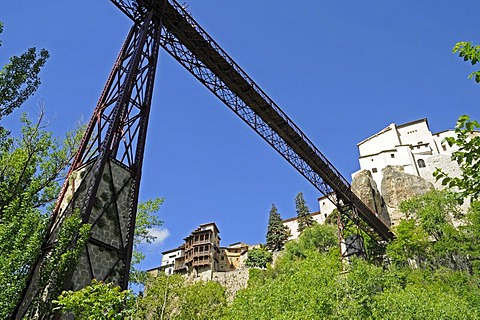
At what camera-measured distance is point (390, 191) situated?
41.9 metres

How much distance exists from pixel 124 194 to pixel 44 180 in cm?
597

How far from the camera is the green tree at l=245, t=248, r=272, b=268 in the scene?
137 ft

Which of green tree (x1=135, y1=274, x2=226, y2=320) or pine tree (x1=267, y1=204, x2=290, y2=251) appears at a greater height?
pine tree (x1=267, y1=204, x2=290, y2=251)

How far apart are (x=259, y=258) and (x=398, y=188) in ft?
58.8

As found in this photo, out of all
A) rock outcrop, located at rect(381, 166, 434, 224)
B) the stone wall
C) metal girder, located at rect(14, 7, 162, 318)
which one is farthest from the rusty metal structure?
rock outcrop, located at rect(381, 166, 434, 224)

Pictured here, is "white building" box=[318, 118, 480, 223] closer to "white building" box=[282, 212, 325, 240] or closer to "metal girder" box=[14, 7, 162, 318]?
"white building" box=[282, 212, 325, 240]

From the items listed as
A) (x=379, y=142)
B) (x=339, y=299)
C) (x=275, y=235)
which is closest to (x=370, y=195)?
(x=275, y=235)

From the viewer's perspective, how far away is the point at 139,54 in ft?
32.7

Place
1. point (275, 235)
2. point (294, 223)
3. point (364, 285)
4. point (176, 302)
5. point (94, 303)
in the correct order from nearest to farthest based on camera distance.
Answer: point (94, 303), point (364, 285), point (176, 302), point (275, 235), point (294, 223)

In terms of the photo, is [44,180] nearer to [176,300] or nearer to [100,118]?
[100,118]

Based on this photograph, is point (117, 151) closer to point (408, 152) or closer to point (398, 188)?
point (398, 188)

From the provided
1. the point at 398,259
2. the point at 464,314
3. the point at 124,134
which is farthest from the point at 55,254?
the point at 398,259

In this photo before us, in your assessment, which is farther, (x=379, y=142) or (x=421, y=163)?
(x=379, y=142)

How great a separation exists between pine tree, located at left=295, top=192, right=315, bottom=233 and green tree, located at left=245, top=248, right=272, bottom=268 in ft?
22.3
